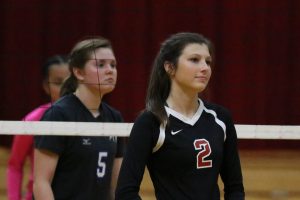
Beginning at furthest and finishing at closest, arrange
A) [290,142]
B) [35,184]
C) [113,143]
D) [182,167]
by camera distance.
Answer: [290,142]
[113,143]
[35,184]
[182,167]

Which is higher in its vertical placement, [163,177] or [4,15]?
[4,15]

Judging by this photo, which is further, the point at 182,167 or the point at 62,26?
the point at 62,26

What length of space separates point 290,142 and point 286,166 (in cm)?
23

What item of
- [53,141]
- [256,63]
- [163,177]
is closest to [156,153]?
[163,177]

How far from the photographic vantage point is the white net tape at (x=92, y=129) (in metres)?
3.10

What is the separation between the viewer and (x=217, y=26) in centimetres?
562

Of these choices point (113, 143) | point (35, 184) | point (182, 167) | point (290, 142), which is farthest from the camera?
point (290, 142)

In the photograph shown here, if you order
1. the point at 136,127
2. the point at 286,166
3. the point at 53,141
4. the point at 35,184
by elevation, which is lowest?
the point at 286,166

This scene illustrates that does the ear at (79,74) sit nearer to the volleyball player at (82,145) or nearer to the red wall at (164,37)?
the volleyball player at (82,145)

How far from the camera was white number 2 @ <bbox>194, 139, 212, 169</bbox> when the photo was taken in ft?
7.89

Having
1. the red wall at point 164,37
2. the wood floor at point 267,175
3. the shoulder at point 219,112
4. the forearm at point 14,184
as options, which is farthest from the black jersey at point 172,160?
the red wall at point 164,37

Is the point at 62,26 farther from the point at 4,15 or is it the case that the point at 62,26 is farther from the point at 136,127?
the point at 136,127

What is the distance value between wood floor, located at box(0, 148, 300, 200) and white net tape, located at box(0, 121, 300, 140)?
187cm

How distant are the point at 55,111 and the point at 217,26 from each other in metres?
2.76
